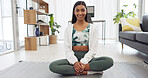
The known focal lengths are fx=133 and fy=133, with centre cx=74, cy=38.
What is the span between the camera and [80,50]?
1.32 meters

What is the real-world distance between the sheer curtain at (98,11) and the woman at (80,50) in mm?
3824

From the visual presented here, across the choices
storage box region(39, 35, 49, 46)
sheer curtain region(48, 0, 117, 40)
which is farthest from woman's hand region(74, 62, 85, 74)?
sheer curtain region(48, 0, 117, 40)

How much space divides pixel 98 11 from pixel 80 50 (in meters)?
4.00

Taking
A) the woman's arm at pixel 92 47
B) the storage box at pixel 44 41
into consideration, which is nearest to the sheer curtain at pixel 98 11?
the storage box at pixel 44 41

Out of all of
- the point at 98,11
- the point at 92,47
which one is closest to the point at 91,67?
the point at 92,47

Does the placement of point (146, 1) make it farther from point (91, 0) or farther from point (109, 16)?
point (91, 0)

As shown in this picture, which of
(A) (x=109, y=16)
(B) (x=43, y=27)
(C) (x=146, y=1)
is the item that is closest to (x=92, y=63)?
(B) (x=43, y=27)

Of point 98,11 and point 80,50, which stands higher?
point 98,11

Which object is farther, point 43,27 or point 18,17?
point 43,27

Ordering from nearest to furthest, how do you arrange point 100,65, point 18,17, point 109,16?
point 100,65 < point 18,17 < point 109,16

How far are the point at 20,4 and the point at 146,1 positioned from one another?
140 inches

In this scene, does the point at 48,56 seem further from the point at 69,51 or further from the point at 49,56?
the point at 69,51

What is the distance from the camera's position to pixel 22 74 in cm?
131

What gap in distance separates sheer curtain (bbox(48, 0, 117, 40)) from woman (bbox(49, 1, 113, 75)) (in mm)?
3824
